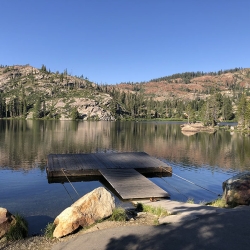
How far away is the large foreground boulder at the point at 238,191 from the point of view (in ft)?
52.1

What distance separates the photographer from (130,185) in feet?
74.6

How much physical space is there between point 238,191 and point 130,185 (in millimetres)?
9420

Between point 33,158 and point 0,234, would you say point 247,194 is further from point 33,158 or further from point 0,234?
point 33,158

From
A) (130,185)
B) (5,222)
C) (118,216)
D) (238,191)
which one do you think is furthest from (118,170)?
(5,222)

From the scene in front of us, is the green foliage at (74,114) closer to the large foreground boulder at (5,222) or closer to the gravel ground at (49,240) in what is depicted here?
the large foreground boulder at (5,222)

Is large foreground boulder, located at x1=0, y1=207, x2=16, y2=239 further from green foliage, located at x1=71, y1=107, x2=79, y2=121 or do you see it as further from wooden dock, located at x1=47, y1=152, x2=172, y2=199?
green foliage, located at x1=71, y1=107, x2=79, y2=121

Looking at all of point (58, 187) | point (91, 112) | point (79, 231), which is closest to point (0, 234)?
point (79, 231)

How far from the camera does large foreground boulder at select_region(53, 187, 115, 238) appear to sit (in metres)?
11.5

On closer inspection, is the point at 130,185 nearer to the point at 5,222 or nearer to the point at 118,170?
the point at 118,170

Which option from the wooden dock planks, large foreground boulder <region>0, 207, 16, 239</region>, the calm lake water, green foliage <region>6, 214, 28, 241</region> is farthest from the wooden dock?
large foreground boulder <region>0, 207, 16, 239</region>

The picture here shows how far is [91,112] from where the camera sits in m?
196

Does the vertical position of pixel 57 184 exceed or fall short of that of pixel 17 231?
it falls short

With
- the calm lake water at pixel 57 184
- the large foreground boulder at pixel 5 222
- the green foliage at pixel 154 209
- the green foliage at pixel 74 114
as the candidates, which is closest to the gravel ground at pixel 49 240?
the large foreground boulder at pixel 5 222

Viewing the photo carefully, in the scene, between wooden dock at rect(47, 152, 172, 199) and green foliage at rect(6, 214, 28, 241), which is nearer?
green foliage at rect(6, 214, 28, 241)
